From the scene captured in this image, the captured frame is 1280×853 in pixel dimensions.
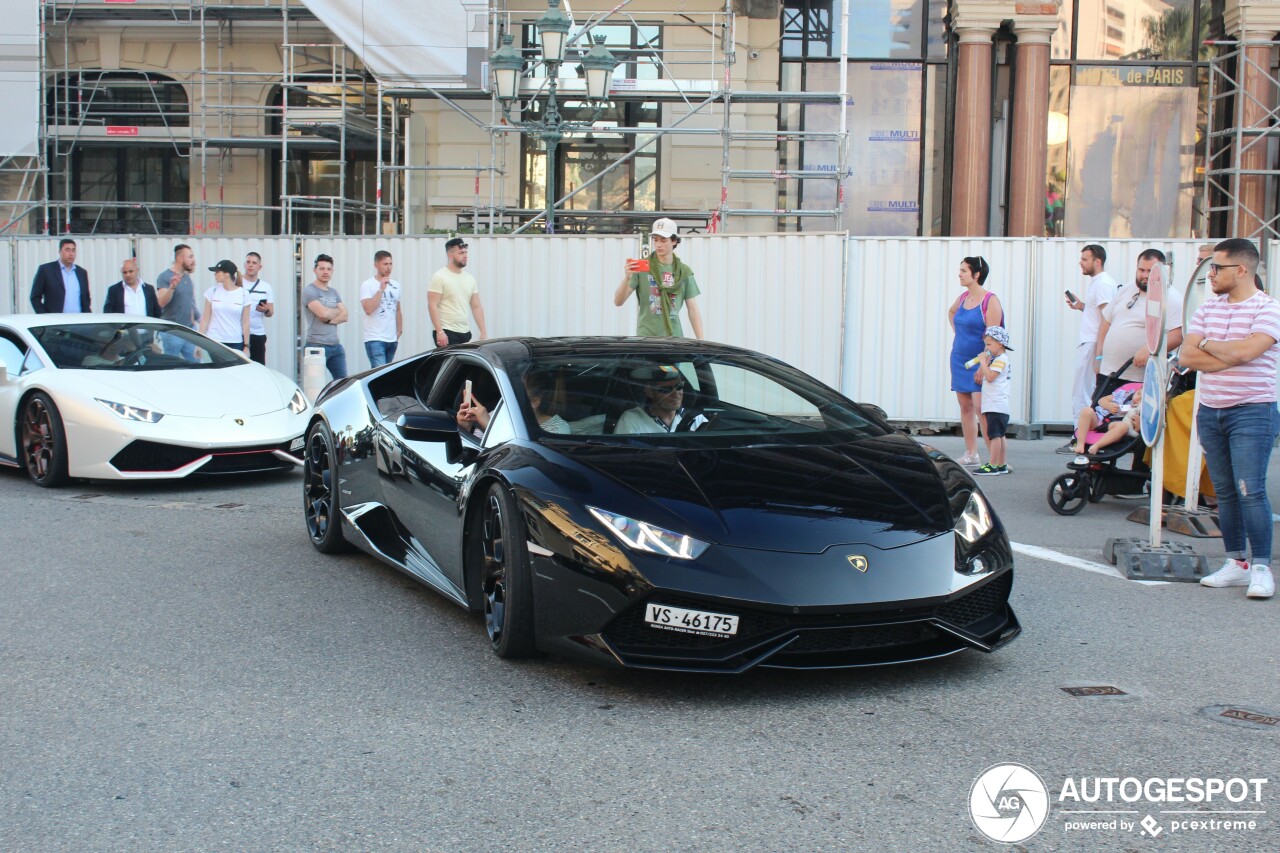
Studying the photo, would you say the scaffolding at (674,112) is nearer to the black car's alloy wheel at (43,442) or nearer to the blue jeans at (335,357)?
the blue jeans at (335,357)

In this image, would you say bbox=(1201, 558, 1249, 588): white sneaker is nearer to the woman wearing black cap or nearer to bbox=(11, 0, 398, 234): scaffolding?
the woman wearing black cap

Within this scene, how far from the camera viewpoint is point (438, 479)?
5.94 m

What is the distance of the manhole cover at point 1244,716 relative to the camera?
4.50 meters

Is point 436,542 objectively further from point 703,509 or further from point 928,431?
point 928,431

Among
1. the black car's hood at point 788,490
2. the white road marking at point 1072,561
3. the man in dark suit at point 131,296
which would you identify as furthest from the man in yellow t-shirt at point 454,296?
the black car's hood at point 788,490

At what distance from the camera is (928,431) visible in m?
14.4

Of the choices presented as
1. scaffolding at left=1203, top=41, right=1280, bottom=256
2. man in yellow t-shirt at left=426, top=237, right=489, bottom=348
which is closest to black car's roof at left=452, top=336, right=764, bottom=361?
man in yellow t-shirt at left=426, top=237, right=489, bottom=348

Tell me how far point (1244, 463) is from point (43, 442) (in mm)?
7893

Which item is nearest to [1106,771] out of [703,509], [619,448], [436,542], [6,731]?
[703,509]

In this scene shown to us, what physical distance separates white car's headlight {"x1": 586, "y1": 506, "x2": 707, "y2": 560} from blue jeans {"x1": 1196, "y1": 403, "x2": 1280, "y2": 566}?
336 cm

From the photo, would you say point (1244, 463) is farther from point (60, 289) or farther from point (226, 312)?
point (60, 289)

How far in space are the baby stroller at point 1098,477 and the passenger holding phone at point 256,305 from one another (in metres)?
8.11

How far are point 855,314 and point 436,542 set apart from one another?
30.0 feet

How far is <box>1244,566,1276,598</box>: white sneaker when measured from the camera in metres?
6.49
